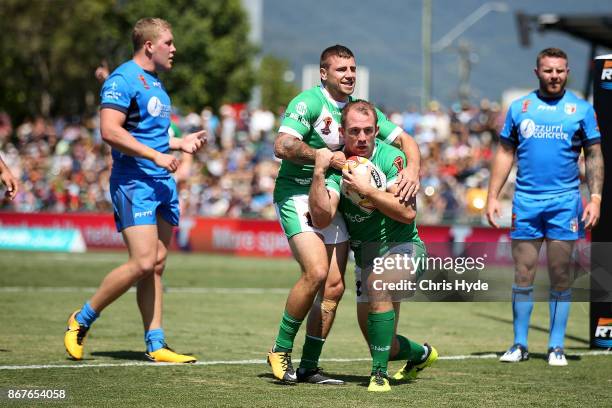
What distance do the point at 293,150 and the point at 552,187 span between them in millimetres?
2632

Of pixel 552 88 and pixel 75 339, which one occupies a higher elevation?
pixel 552 88

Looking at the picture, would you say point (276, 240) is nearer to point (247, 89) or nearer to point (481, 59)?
point (247, 89)

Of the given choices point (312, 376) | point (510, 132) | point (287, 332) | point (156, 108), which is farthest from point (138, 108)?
point (510, 132)

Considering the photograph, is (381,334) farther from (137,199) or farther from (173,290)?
(173,290)

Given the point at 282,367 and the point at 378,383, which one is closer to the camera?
the point at 378,383

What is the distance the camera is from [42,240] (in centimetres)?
2416

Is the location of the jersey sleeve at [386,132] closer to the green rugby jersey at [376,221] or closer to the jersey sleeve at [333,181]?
the green rugby jersey at [376,221]

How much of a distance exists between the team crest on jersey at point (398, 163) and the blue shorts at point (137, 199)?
2.14 metres

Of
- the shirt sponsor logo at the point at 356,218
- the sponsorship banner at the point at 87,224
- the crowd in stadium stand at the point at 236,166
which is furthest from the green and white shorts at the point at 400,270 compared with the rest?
the sponsorship banner at the point at 87,224

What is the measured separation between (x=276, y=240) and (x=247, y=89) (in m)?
36.2

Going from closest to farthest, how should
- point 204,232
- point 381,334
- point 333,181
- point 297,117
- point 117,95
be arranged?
point 381,334 → point 333,181 → point 297,117 → point 117,95 → point 204,232

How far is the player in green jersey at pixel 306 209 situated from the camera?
22.1ft

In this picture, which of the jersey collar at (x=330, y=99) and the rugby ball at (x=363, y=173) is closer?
the rugby ball at (x=363, y=173)

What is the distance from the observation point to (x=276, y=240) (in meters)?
23.2
